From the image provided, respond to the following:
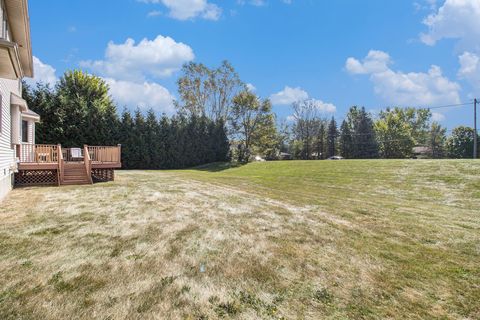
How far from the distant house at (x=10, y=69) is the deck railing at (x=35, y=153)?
0.62 meters

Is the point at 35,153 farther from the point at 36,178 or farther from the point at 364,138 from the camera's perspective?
the point at 364,138

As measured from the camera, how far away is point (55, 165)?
32.5 ft

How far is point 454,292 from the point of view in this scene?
3254 mm

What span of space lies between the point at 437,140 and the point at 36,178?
63.7 metres

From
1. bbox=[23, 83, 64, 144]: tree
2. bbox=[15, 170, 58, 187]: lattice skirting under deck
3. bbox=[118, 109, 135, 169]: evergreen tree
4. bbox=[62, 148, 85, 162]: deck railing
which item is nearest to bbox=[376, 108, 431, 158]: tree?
bbox=[118, 109, 135, 169]: evergreen tree

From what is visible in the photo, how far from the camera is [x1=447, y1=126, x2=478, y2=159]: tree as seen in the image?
42300mm

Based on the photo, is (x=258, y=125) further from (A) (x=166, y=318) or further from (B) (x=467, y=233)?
(A) (x=166, y=318)

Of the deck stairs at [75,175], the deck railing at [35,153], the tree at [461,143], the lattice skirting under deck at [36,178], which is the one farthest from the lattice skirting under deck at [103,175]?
the tree at [461,143]

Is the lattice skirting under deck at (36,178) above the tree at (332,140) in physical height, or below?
below

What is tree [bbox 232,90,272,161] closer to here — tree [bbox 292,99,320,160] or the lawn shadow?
the lawn shadow

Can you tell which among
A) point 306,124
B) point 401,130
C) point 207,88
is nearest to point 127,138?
point 207,88

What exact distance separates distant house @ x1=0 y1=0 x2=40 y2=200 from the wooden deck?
692mm

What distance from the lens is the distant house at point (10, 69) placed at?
15.0 feet

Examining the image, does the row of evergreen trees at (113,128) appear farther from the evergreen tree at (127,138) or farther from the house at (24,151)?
the house at (24,151)
